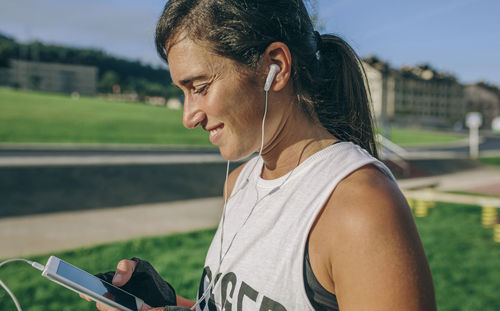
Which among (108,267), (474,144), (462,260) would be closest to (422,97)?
(474,144)

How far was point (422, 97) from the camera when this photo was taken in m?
119

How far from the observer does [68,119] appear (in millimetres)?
33562

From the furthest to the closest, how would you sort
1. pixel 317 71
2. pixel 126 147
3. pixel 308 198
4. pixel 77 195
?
pixel 126 147
pixel 77 195
pixel 317 71
pixel 308 198

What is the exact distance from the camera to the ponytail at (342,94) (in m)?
1.42

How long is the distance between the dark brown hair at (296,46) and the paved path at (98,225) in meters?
4.99

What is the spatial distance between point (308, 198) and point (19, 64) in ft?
383

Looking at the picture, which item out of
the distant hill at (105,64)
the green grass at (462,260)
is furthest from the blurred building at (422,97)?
the green grass at (462,260)

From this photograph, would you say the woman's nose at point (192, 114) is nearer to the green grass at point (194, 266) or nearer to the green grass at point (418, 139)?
the green grass at point (194, 266)

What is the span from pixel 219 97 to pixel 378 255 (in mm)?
602

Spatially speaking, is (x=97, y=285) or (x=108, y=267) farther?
(x=108, y=267)

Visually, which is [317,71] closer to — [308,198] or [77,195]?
[308,198]

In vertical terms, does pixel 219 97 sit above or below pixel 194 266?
above

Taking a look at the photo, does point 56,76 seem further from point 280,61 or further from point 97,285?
point 280,61

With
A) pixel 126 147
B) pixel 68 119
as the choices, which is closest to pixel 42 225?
pixel 126 147
